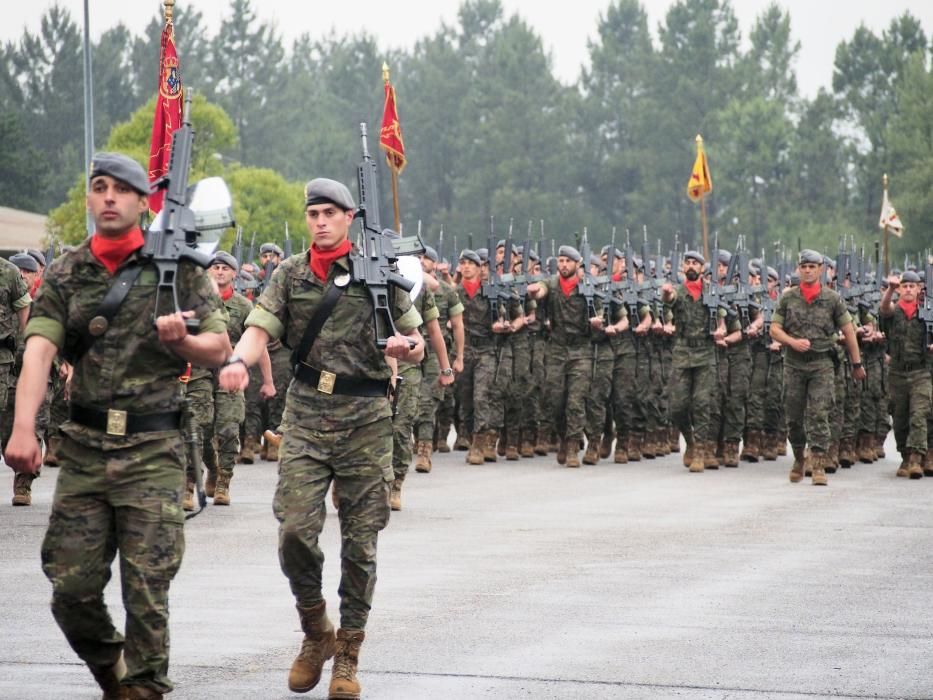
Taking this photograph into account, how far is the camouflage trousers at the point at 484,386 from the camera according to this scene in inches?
826

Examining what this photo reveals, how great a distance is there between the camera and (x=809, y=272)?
727 inches

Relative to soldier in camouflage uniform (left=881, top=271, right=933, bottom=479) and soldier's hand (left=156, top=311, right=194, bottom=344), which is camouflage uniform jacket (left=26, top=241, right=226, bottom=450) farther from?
soldier in camouflage uniform (left=881, top=271, right=933, bottom=479)

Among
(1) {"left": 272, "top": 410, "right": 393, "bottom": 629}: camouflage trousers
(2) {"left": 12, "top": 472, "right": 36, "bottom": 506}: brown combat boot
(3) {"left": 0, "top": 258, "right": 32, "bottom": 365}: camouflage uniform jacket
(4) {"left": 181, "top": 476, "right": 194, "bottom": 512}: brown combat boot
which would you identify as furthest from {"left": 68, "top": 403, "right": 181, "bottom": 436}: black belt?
(2) {"left": 12, "top": 472, "right": 36, "bottom": 506}: brown combat boot

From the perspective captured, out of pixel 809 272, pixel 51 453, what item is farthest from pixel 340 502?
pixel 51 453

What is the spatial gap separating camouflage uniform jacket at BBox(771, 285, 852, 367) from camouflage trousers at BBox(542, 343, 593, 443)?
8.84 feet

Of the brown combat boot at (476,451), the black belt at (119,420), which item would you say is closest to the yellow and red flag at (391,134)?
the brown combat boot at (476,451)

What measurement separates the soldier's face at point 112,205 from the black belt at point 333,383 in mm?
1467

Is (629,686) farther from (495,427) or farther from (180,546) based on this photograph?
(495,427)

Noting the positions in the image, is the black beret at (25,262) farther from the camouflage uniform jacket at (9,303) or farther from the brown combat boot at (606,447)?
the brown combat boot at (606,447)

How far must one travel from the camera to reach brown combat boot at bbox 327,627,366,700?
7.54m

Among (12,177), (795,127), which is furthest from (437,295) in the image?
(795,127)

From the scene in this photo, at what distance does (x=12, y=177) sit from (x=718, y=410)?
64363mm

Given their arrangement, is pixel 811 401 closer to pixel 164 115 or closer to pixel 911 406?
pixel 911 406

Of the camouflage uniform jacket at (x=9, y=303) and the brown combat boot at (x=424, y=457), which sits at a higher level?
the camouflage uniform jacket at (x=9, y=303)
